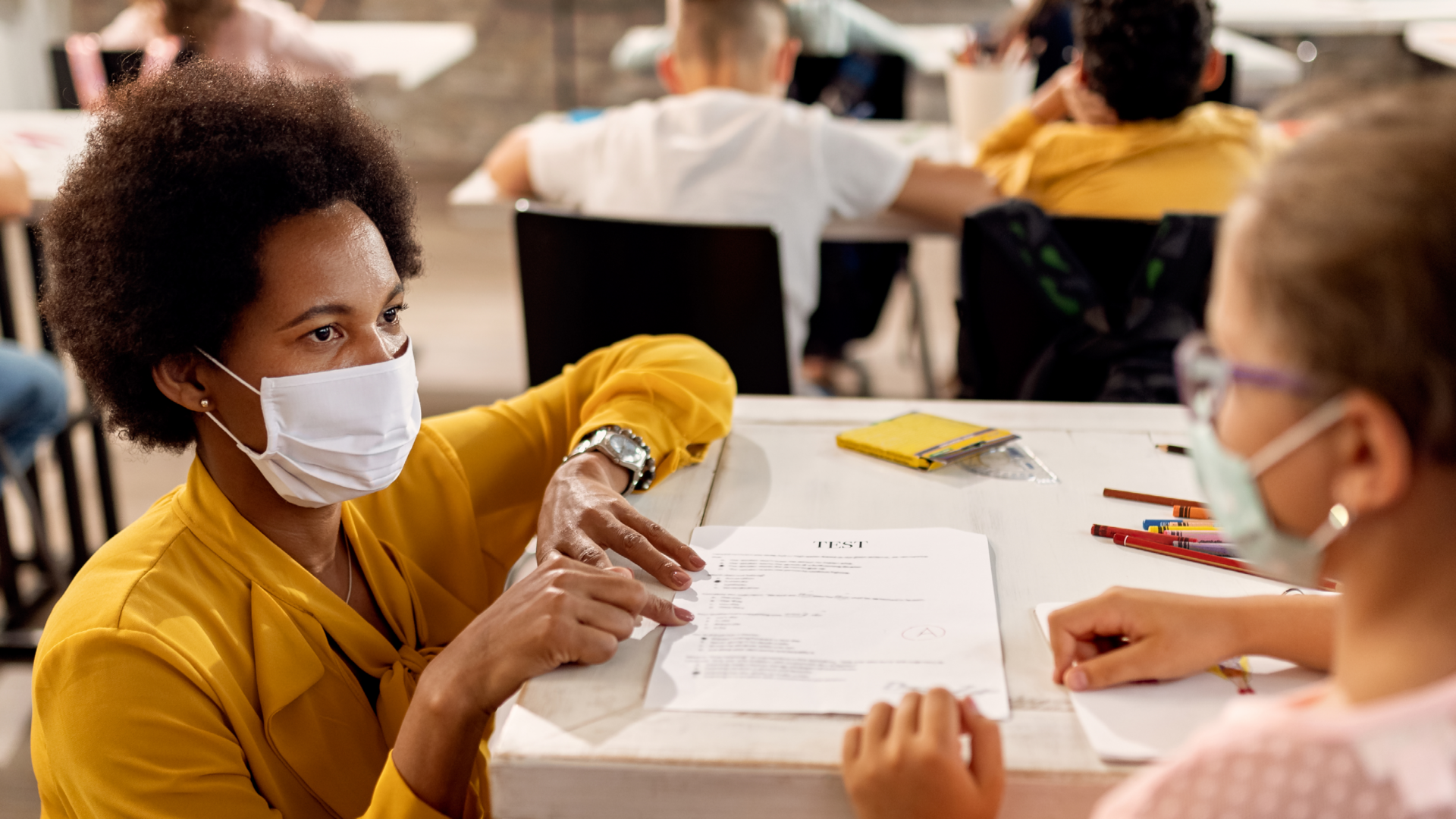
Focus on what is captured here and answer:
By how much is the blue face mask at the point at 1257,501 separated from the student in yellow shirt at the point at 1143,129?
1557 mm

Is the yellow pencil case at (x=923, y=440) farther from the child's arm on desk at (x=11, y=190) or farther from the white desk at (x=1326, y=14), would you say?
the white desk at (x=1326, y=14)

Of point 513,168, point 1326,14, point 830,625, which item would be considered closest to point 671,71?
point 513,168

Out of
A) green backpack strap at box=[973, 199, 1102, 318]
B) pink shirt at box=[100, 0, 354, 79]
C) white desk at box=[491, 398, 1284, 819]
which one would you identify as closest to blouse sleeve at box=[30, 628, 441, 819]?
white desk at box=[491, 398, 1284, 819]

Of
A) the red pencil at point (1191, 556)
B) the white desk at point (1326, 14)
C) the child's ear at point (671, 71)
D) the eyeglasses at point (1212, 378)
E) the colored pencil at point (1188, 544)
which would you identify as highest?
the eyeglasses at point (1212, 378)

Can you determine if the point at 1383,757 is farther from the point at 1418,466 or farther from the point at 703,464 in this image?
the point at 703,464

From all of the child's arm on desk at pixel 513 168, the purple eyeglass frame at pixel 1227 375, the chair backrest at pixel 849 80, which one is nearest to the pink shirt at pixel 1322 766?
the purple eyeglass frame at pixel 1227 375

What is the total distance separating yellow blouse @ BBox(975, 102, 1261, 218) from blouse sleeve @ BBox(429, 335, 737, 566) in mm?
1057

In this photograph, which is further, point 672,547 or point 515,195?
point 515,195

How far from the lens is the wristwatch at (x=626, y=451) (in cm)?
112

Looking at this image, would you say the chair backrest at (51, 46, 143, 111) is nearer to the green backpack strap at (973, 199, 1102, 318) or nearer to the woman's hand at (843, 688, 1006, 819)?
the green backpack strap at (973, 199, 1102, 318)

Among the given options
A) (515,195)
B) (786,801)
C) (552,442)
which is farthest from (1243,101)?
(786,801)

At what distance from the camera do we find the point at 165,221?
95 centimetres

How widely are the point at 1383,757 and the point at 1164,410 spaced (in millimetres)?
877

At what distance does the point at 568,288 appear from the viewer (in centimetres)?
194
